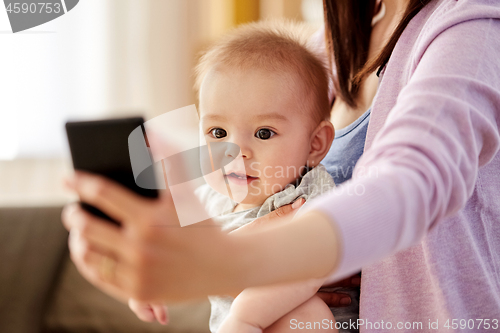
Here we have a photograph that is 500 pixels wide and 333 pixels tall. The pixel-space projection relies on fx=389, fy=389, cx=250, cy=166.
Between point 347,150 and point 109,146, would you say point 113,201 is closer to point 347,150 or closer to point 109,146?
point 109,146

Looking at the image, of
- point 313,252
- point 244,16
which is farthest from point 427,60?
point 244,16

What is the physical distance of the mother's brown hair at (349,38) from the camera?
98 cm

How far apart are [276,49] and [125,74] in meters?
1.53

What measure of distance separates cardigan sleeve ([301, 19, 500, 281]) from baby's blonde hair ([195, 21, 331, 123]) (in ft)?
1.15

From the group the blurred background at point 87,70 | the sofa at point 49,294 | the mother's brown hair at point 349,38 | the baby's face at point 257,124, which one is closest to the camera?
the baby's face at point 257,124

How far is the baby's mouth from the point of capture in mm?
758

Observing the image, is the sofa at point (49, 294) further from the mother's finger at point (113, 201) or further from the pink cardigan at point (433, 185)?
the mother's finger at point (113, 201)

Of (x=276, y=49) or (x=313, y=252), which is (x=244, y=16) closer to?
(x=276, y=49)

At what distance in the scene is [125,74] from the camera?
6.89 ft

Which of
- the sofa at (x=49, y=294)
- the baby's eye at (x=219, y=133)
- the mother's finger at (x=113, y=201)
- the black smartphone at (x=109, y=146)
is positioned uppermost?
the mother's finger at (x=113, y=201)

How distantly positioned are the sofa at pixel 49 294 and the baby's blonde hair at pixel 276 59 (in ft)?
3.38
